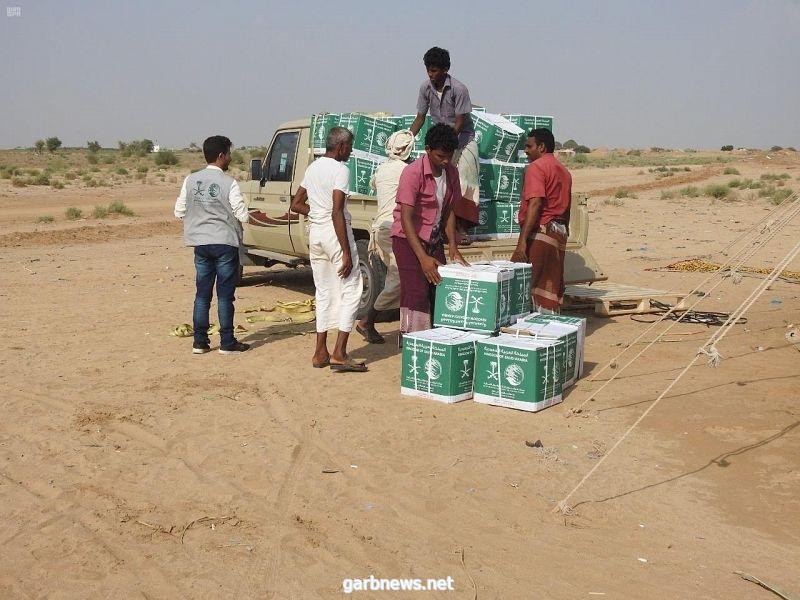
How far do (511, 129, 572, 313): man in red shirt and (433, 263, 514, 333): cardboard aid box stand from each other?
3.58 ft

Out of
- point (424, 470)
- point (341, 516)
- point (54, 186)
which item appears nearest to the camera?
point (341, 516)

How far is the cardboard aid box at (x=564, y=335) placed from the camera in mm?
6441

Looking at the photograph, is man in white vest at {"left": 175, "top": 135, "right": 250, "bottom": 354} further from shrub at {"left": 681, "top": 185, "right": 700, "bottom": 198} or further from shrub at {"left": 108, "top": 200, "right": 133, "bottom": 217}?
shrub at {"left": 681, "top": 185, "right": 700, "bottom": 198}

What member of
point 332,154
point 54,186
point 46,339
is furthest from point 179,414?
point 54,186

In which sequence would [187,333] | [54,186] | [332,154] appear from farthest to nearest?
1. [54,186]
2. [187,333]
3. [332,154]

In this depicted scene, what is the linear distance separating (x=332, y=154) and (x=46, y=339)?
3.58 m

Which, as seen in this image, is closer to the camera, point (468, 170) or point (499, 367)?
point (499, 367)

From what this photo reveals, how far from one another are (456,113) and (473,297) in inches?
95.0

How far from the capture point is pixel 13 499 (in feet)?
15.0

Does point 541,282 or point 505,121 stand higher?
point 505,121

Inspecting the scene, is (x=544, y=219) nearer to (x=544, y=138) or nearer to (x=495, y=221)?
(x=544, y=138)

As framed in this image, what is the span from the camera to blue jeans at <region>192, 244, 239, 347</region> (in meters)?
7.62

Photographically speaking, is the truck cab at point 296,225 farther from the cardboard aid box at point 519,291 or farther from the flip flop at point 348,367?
the flip flop at point 348,367

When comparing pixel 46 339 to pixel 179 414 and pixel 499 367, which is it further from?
pixel 499 367
